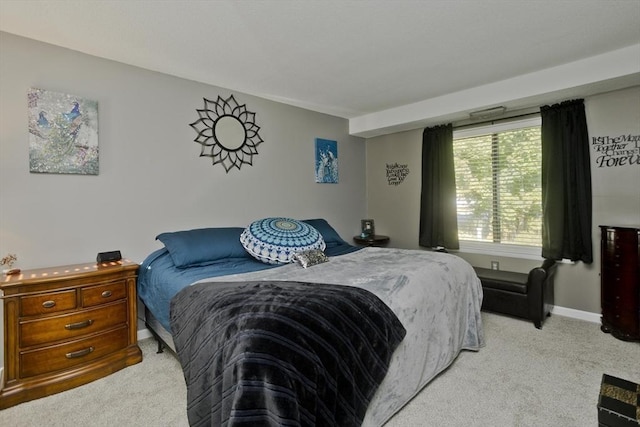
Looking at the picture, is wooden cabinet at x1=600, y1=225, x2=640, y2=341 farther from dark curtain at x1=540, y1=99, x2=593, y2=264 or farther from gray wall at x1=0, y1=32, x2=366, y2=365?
gray wall at x1=0, y1=32, x2=366, y2=365

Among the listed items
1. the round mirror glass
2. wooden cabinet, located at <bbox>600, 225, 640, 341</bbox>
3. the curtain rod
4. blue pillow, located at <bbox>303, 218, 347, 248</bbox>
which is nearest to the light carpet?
wooden cabinet, located at <bbox>600, 225, 640, 341</bbox>

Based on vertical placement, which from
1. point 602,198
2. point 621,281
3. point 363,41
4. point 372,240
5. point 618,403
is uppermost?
point 363,41

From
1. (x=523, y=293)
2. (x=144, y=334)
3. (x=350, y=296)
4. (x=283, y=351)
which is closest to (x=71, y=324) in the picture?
(x=144, y=334)

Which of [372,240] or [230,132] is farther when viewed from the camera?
[372,240]

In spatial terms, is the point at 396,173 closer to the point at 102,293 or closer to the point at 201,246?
the point at 201,246

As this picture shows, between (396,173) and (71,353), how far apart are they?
4.02 metres

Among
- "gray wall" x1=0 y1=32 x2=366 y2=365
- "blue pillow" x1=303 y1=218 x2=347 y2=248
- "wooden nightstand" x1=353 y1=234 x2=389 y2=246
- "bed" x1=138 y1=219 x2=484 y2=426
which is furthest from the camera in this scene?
"wooden nightstand" x1=353 y1=234 x2=389 y2=246

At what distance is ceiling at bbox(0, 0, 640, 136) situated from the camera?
1973mm

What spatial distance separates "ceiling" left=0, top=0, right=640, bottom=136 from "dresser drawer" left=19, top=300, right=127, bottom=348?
1938 millimetres

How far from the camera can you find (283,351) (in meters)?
1.19

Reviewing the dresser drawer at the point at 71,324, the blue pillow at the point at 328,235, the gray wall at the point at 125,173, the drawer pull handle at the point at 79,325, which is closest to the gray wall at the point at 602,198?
the blue pillow at the point at 328,235

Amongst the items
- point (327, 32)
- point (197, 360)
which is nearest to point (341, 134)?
point (327, 32)

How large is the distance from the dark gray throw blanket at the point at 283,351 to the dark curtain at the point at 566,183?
8.18 feet

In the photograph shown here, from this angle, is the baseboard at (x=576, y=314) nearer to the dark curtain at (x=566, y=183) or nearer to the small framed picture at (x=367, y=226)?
the dark curtain at (x=566, y=183)
